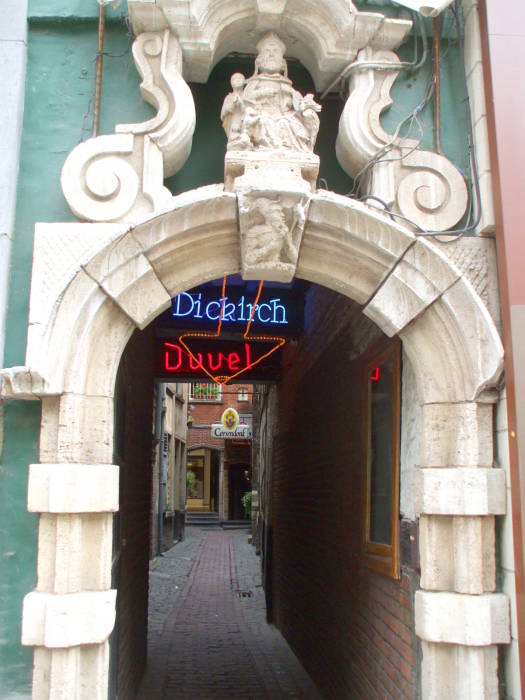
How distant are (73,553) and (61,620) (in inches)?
11.2

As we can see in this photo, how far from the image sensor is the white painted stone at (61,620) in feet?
10.2

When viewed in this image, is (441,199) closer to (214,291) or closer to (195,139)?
(195,139)

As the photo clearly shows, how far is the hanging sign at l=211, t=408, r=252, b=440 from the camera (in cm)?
2981

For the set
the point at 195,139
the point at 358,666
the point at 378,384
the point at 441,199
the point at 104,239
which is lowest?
the point at 358,666

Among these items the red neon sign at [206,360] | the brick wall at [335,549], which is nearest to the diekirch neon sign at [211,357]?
the red neon sign at [206,360]

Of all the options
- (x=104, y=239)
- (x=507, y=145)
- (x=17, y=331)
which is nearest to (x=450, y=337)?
(x=507, y=145)

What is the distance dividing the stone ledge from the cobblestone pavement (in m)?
3.84

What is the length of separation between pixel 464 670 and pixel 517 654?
25 cm

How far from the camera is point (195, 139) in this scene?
426cm

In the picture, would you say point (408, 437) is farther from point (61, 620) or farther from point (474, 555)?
point (61, 620)

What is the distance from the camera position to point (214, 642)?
8836mm

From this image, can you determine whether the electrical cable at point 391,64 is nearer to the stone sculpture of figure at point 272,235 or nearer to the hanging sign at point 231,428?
the stone sculpture of figure at point 272,235

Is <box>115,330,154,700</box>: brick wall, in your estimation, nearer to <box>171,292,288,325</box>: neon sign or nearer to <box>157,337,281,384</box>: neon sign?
<box>171,292,288,325</box>: neon sign

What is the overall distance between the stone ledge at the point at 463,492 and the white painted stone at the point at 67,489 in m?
1.53
